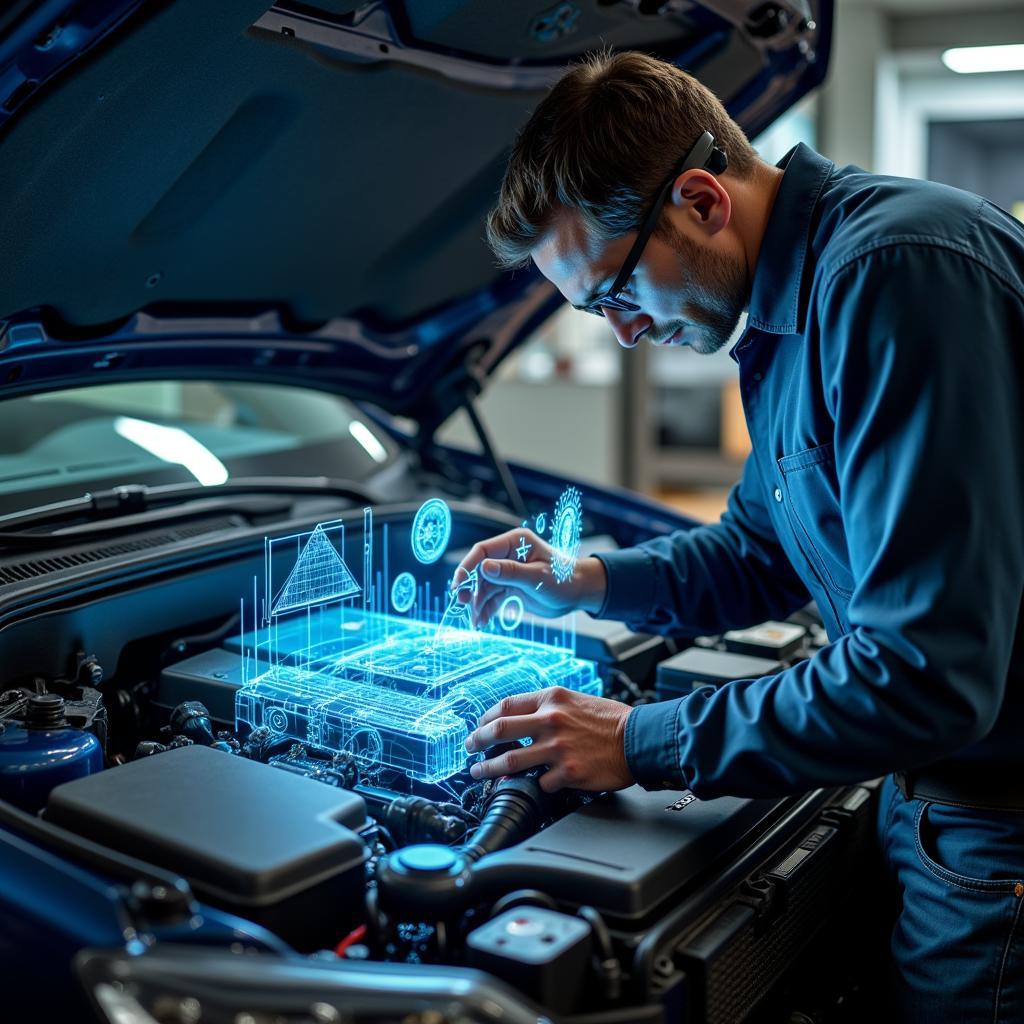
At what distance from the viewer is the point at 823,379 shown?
3.89ft

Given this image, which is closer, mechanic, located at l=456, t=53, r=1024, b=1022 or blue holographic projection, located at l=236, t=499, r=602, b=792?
mechanic, located at l=456, t=53, r=1024, b=1022

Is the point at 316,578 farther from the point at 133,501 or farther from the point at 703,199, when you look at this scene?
the point at 703,199

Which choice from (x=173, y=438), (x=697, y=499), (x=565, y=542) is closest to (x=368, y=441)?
(x=173, y=438)

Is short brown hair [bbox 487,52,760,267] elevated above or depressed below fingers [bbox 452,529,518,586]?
above

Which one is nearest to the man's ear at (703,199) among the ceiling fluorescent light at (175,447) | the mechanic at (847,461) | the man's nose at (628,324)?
the mechanic at (847,461)

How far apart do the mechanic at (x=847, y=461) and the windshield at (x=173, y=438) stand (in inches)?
27.8

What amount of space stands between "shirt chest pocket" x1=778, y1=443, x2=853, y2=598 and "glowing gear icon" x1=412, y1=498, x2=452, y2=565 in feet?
1.90

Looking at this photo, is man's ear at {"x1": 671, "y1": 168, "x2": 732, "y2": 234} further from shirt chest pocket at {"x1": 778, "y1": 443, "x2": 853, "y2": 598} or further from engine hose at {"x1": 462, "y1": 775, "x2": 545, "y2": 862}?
engine hose at {"x1": 462, "y1": 775, "x2": 545, "y2": 862}

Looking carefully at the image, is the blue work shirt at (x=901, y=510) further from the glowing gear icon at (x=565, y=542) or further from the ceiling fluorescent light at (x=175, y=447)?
the ceiling fluorescent light at (x=175, y=447)

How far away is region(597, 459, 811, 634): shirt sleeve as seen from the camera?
1.63 m

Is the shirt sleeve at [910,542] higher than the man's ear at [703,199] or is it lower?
lower

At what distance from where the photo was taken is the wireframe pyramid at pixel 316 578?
1.54 metres

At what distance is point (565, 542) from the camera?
1.68 metres

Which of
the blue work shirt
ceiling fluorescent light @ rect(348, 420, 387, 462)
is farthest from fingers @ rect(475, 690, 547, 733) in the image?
ceiling fluorescent light @ rect(348, 420, 387, 462)
